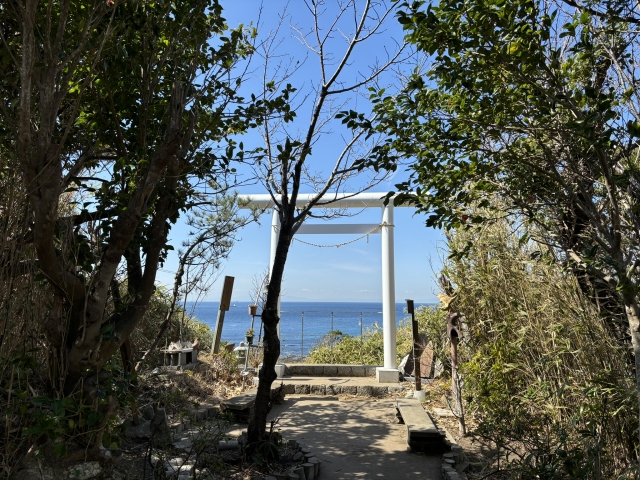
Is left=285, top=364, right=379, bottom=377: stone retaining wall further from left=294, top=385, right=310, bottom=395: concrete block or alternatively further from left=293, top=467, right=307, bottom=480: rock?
left=293, top=467, right=307, bottom=480: rock

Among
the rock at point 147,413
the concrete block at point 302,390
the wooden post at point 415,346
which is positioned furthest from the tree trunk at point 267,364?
the concrete block at point 302,390

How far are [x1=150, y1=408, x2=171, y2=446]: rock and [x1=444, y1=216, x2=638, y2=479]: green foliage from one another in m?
2.56

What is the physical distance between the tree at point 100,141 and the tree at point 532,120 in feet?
4.09

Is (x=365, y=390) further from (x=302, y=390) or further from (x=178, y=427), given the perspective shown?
(x=178, y=427)

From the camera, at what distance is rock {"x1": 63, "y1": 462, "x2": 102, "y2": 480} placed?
2.06m

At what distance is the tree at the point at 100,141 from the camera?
192 cm

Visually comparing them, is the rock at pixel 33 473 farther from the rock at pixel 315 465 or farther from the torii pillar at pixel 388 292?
the torii pillar at pixel 388 292

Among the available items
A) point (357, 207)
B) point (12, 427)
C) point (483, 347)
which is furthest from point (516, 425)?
point (357, 207)

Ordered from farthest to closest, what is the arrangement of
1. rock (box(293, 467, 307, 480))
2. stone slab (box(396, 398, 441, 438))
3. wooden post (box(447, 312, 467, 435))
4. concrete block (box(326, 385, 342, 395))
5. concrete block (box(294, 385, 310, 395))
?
1. concrete block (box(294, 385, 310, 395))
2. concrete block (box(326, 385, 342, 395))
3. wooden post (box(447, 312, 467, 435))
4. stone slab (box(396, 398, 441, 438))
5. rock (box(293, 467, 307, 480))

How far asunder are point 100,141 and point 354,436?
4085 mm

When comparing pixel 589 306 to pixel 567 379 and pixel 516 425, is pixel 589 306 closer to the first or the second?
pixel 567 379

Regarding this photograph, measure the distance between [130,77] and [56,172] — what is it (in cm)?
118

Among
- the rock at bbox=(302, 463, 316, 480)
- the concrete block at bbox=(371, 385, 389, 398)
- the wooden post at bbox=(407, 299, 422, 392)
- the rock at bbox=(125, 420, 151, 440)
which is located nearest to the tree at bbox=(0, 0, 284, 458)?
the rock at bbox=(125, 420, 151, 440)

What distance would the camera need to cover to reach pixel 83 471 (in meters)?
2.11
